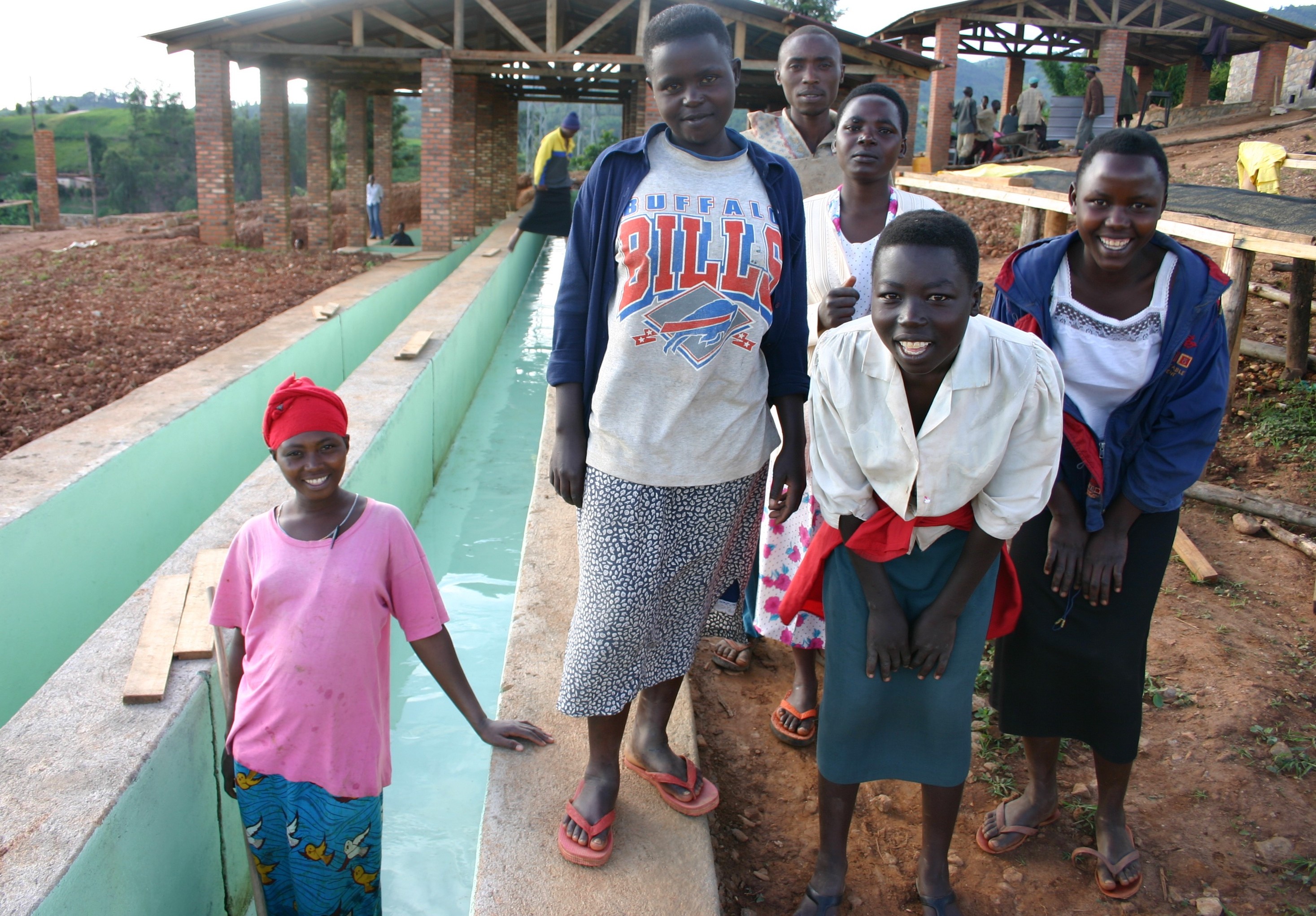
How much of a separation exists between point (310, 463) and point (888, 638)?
1.29 meters

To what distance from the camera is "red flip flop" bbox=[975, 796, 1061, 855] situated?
2.37 metres

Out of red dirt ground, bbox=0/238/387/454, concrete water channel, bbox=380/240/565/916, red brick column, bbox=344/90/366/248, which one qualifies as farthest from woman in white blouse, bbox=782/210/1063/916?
red brick column, bbox=344/90/366/248

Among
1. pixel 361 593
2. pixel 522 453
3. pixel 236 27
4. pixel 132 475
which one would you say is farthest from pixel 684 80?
pixel 236 27

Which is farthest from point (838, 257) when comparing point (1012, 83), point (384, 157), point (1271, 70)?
point (1012, 83)

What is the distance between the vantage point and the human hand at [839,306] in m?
2.39

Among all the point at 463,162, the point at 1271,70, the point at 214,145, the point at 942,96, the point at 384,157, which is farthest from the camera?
the point at 1271,70

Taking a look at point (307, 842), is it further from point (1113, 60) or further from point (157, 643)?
point (1113, 60)

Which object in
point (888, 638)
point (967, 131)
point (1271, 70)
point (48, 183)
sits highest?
point (1271, 70)

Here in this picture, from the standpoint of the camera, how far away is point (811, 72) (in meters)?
2.92

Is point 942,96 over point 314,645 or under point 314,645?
over

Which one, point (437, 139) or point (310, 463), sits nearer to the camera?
point (310, 463)

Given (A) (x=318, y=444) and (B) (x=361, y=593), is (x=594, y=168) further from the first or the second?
(B) (x=361, y=593)

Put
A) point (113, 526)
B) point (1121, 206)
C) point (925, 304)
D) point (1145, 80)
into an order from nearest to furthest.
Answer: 1. point (925, 304)
2. point (1121, 206)
3. point (113, 526)
4. point (1145, 80)

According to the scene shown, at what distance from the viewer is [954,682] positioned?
1979mm
